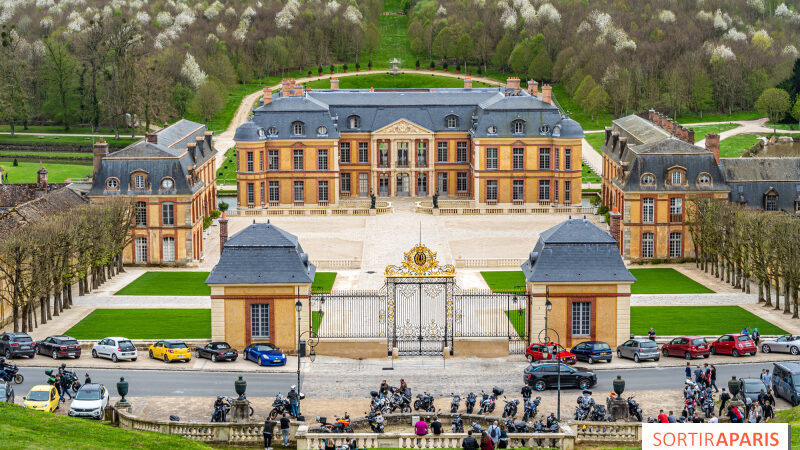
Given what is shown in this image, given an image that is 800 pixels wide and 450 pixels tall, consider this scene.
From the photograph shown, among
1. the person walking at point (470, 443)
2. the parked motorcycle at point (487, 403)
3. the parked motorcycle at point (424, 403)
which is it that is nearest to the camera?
the person walking at point (470, 443)

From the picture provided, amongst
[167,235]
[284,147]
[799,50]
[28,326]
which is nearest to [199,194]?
[167,235]

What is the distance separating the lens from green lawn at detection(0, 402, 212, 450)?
47.0 metres

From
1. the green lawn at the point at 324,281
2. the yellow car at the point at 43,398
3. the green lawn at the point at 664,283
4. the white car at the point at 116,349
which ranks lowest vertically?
the yellow car at the point at 43,398

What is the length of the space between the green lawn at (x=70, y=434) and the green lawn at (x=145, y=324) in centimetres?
2184

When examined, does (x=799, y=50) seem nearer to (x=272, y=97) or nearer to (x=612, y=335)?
(x=272, y=97)

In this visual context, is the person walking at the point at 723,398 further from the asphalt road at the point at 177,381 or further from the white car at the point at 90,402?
the white car at the point at 90,402

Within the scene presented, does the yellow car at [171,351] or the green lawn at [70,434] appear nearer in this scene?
the green lawn at [70,434]

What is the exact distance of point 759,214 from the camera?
90625mm

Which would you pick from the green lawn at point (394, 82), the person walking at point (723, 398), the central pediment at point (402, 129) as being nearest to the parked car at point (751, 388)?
the person walking at point (723, 398)

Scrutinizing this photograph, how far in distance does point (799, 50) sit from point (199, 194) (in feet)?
391

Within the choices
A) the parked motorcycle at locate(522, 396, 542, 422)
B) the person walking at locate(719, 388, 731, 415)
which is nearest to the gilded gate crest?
the parked motorcycle at locate(522, 396, 542, 422)

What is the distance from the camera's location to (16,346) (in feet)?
228

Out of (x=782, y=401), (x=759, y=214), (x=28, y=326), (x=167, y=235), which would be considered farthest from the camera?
(x=167, y=235)

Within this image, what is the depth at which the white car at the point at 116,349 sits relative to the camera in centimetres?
6950
